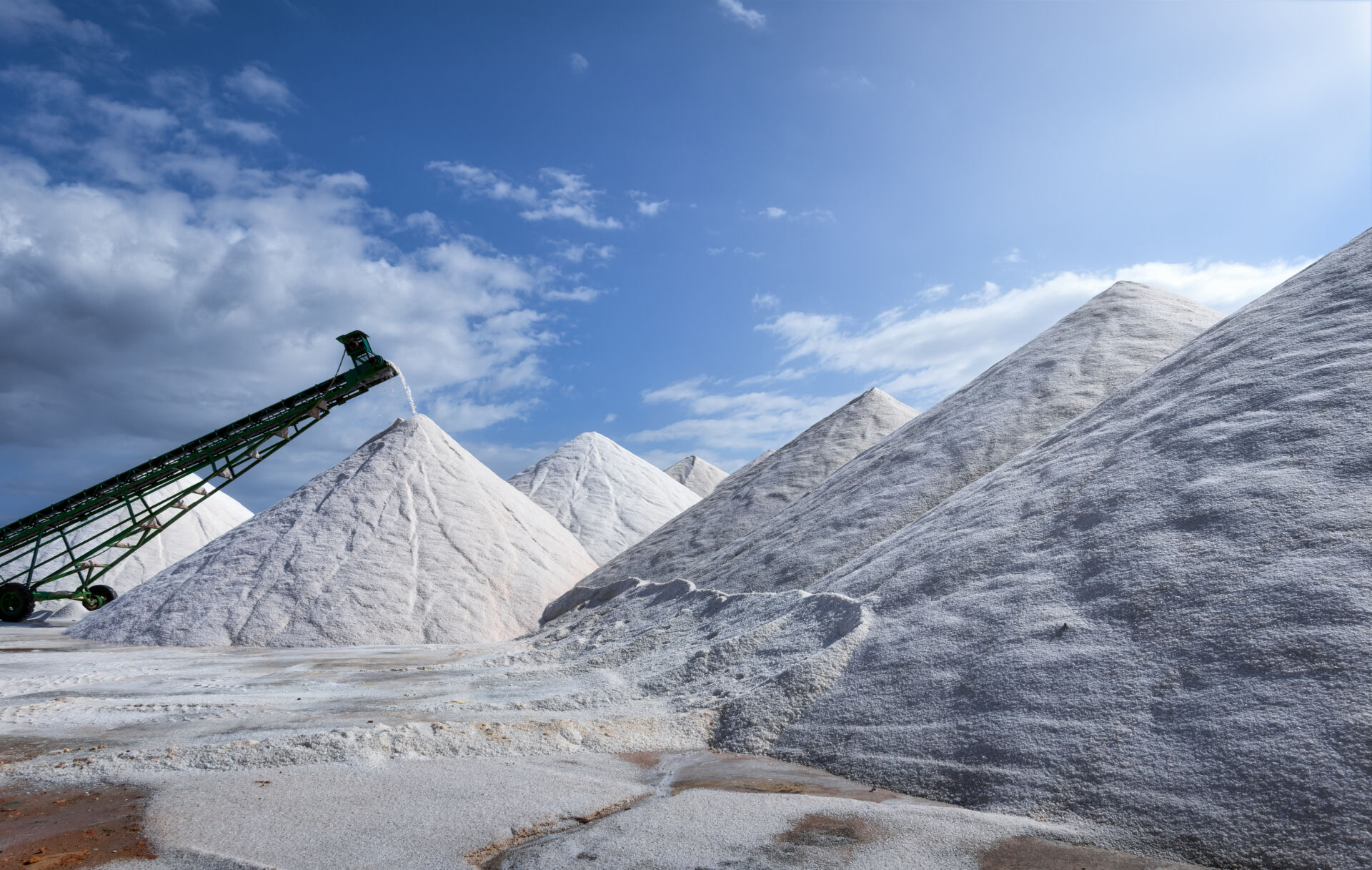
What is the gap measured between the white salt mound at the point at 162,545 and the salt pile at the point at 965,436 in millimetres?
16881

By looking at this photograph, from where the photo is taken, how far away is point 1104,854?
9.28 feet

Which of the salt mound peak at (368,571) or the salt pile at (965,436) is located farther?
the salt mound peak at (368,571)

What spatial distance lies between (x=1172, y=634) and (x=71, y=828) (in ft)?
17.8

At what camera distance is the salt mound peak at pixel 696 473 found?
40156mm

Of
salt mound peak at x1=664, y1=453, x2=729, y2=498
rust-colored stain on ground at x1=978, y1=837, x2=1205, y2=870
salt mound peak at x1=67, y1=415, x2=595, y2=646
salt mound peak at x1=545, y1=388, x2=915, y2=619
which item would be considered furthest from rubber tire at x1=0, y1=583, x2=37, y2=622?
salt mound peak at x1=664, y1=453, x2=729, y2=498

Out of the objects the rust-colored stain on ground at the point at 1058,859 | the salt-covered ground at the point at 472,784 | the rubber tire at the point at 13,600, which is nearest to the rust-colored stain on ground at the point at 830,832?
the salt-covered ground at the point at 472,784

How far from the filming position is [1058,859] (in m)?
2.82

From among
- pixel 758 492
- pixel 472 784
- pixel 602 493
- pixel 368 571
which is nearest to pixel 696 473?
pixel 602 493

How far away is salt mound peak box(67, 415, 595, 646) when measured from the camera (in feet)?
41.8

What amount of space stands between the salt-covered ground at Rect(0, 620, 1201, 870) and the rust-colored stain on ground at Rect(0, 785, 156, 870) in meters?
0.01

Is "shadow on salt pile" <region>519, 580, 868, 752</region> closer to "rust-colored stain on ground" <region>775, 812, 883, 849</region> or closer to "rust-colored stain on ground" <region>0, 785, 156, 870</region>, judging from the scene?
"rust-colored stain on ground" <region>775, 812, 883, 849</region>

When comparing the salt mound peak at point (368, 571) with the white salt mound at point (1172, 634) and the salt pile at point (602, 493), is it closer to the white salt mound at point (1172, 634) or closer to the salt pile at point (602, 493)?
the salt pile at point (602, 493)

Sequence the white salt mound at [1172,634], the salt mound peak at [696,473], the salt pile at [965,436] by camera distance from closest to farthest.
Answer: the white salt mound at [1172,634], the salt pile at [965,436], the salt mound peak at [696,473]

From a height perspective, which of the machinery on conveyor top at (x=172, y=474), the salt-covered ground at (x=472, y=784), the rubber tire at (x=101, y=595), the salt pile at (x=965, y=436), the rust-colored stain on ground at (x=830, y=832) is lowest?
the rust-colored stain on ground at (x=830, y=832)
